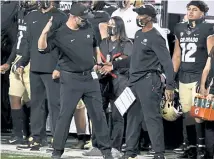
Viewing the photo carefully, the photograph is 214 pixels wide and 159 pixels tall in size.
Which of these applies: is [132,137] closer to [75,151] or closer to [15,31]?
[75,151]

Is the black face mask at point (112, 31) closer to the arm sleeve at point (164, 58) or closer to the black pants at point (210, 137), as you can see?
the arm sleeve at point (164, 58)

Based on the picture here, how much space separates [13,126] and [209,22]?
3.50m

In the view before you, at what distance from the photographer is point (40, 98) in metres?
12.8

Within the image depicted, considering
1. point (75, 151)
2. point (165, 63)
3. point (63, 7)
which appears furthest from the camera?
point (63, 7)

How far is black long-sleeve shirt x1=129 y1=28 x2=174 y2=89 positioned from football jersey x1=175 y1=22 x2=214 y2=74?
0.76 m

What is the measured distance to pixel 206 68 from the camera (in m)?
11.5

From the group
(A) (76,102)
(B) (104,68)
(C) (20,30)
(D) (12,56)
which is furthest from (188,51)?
(D) (12,56)

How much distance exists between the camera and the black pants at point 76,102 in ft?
37.1

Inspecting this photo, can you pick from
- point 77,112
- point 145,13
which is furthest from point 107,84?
point 145,13

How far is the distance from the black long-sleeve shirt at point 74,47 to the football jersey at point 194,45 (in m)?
1.31

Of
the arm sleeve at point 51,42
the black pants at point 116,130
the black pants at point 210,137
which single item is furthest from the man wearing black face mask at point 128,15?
the black pants at point 210,137

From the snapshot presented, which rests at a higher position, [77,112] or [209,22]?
[209,22]

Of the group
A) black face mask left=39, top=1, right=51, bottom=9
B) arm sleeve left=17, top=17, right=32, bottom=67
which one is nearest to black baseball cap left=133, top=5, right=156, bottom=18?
black face mask left=39, top=1, right=51, bottom=9

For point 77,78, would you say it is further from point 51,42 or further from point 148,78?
point 148,78
